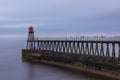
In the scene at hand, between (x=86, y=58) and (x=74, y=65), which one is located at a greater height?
(x=86, y=58)

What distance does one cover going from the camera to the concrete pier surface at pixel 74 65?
3378 centimetres

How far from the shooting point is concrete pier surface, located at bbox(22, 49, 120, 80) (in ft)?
111

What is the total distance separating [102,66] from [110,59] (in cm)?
138

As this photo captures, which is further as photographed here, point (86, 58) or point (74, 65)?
point (74, 65)

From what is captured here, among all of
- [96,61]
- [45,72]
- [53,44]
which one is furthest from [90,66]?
[53,44]

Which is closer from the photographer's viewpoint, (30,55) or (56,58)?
(56,58)

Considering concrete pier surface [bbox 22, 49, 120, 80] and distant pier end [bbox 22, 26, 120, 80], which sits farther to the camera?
distant pier end [bbox 22, 26, 120, 80]

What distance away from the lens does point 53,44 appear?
58312 millimetres

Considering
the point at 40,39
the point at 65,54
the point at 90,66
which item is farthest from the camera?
the point at 40,39

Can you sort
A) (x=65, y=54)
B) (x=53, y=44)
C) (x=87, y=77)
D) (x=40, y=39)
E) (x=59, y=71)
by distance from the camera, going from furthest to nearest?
(x=40, y=39) < (x=53, y=44) < (x=65, y=54) < (x=59, y=71) < (x=87, y=77)

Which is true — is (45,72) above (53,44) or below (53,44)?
below

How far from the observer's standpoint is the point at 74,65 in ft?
140

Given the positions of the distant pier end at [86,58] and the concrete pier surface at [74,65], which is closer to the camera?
the concrete pier surface at [74,65]

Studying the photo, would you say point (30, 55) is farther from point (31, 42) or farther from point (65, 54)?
point (65, 54)
